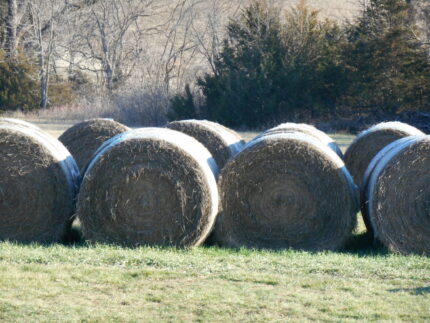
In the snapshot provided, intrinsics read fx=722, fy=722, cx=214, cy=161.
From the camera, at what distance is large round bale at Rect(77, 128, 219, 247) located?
9086 millimetres

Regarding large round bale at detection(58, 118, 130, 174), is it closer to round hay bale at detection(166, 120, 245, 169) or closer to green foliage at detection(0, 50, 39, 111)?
round hay bale at detection(166, 120, 245, 169)

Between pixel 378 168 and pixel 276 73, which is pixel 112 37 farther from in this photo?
pixel 378 168

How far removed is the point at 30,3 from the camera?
46.4 meters

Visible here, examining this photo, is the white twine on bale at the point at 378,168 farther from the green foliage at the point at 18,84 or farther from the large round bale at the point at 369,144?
the green foliage at the point at 18,84

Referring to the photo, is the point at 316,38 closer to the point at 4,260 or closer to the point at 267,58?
the point at 267,58

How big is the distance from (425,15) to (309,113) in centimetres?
664

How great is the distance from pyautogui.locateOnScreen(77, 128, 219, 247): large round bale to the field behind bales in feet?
0.95

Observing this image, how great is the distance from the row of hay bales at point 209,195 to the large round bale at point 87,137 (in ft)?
13.3

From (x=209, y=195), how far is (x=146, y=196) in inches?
32.0

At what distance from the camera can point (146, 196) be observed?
9188 mm

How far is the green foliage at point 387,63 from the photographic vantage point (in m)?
30.1

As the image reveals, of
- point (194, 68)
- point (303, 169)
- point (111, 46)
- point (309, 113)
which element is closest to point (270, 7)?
point (309, 113)

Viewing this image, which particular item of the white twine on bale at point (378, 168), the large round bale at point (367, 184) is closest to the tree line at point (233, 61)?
the large round bale at point (367, 184)

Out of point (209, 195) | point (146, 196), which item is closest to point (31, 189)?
point (146, 196)
